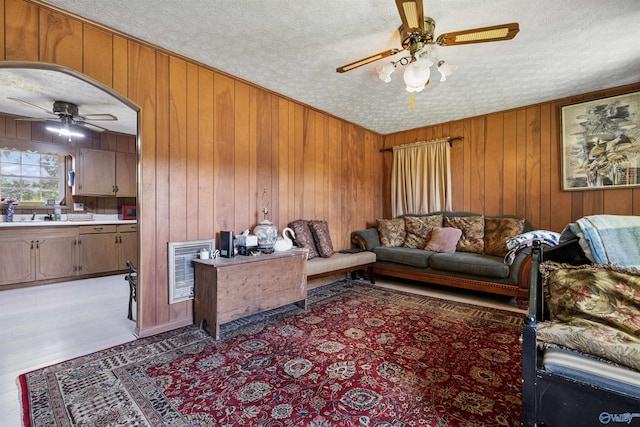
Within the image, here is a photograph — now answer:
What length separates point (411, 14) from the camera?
172 cm

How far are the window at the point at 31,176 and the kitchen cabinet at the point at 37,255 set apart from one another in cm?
99

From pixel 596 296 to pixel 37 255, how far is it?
619 centimetres

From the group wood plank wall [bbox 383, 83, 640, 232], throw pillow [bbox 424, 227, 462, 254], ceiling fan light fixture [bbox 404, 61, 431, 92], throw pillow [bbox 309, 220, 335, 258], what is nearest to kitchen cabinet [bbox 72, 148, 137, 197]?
throw pillow [bbox 309, 220, 335, 258]

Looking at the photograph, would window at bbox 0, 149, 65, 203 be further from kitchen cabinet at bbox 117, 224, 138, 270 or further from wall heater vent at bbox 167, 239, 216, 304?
wall heater vent at bbox 167, 239, 216, 304

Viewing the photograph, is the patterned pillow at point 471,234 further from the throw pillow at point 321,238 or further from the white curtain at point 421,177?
the throw pillow at point 321,238

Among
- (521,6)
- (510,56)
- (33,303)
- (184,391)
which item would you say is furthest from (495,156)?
(33,303)

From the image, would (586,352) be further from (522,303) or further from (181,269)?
(181,269)

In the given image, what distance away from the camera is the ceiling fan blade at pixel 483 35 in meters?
1.79

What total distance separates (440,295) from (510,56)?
279cm

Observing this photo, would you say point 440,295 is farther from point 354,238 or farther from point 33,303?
point 33,303

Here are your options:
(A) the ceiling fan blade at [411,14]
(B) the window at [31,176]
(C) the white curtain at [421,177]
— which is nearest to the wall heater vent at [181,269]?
(A) the ceiling fan blade at [411,14]

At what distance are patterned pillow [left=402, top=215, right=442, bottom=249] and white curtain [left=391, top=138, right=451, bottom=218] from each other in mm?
364

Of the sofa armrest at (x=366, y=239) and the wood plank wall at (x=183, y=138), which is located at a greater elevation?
the wood plank wall at (x=183, y=138)

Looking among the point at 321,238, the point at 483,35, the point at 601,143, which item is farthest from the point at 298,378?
the point at 601,143
